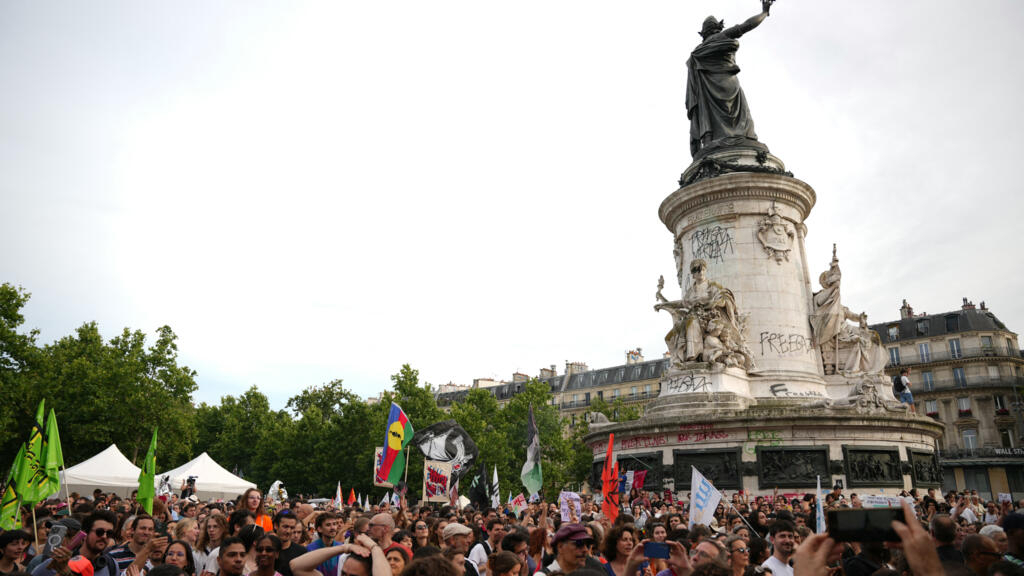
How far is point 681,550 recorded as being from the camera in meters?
5.07

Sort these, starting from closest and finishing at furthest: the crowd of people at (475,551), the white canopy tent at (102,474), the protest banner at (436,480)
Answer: the crowd of people at (475,551) < the protest banner at (436,480) < the white canopy tent at (102,474)

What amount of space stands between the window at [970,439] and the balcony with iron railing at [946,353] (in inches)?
225

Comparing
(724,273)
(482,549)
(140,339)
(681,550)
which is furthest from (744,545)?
(140,339)

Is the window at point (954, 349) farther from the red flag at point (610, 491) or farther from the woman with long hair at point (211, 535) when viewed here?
the woman with long hair at point (211, 535)

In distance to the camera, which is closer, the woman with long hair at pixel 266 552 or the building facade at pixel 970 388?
the woman with long hair at pixel 266 552

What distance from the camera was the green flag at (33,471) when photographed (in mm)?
9852

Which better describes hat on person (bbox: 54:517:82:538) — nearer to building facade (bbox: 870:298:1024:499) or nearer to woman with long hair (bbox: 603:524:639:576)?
woman with long hair (bbox: 603:524:639:576)

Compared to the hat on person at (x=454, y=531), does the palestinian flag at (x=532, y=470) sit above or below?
above

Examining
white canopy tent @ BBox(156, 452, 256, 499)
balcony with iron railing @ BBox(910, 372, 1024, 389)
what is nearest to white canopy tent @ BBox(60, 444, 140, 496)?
white canopy tent @ BBox(156, 452, 256, 499)

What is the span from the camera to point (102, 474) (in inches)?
963

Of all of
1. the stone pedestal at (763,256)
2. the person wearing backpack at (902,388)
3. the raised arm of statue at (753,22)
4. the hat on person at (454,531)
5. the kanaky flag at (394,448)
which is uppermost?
the raised arm of statue at (753,22)

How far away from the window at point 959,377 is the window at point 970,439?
3.60 metres

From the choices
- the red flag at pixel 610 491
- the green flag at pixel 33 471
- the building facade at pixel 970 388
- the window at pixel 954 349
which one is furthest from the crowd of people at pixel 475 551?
the window at pixel 954 349

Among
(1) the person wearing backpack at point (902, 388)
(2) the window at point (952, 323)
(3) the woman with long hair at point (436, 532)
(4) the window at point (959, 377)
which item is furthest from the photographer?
(2) the window at point (952, 323)
